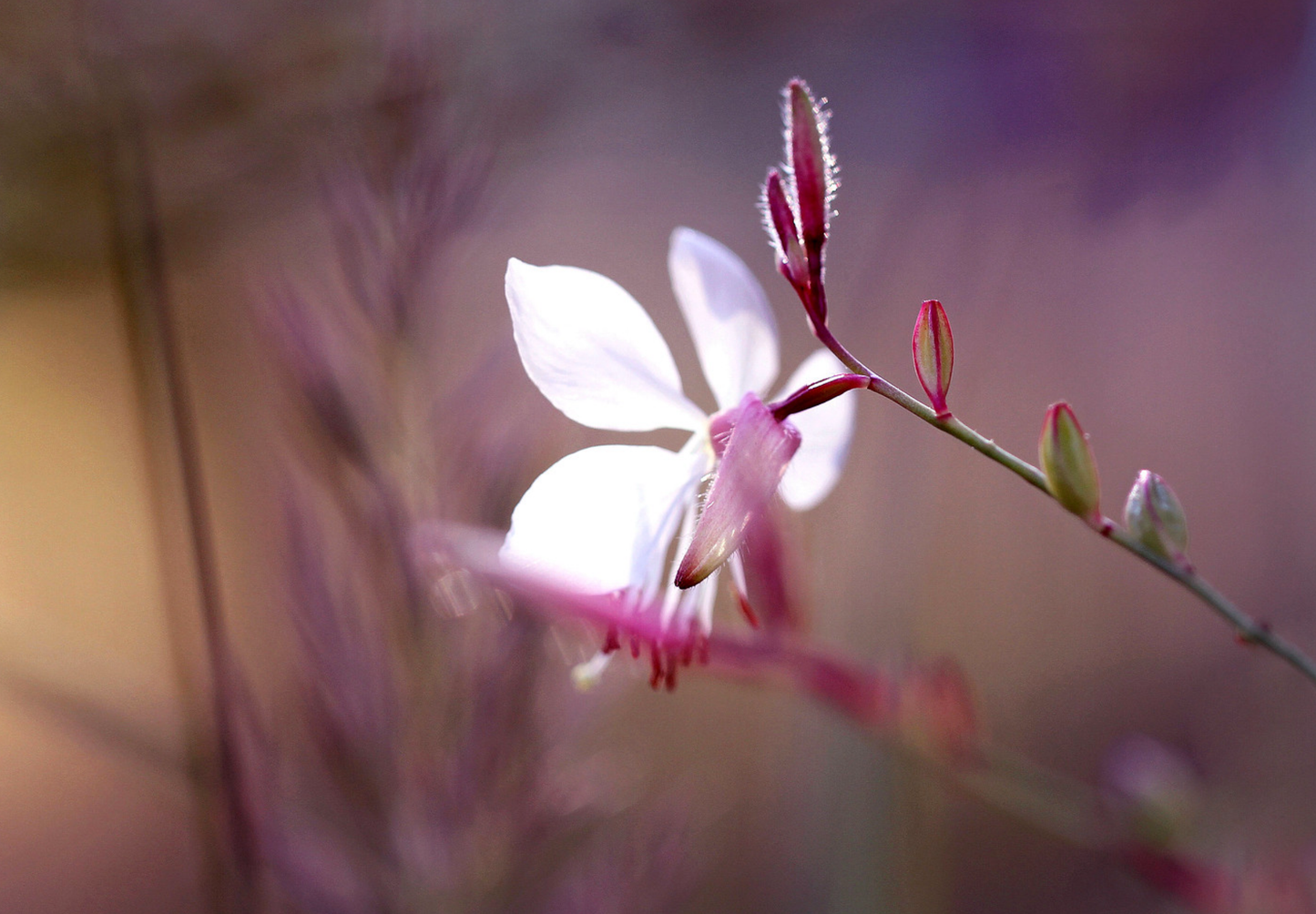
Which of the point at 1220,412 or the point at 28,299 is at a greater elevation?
the point at 28,299

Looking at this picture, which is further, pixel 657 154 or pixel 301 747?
pixel 657 154

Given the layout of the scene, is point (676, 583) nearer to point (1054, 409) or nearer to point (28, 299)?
point (1054, 409)

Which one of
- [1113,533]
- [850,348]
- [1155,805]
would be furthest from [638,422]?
[850,348]

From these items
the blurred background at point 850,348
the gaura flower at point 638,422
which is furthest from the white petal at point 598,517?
the blurred background at point 850,348

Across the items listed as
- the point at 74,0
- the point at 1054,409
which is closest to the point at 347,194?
the point at 74,0

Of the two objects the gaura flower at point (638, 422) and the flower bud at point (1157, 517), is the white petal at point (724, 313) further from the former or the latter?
the flower bud at point (1157, 517)

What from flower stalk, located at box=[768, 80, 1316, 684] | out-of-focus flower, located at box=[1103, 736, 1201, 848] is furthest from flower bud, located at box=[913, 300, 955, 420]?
out-of-focus flower, located at box=[1103, 736, 1201, 848]

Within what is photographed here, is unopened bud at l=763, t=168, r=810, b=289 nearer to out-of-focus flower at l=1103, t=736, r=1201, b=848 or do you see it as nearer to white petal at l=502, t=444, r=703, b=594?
white petal at l=502, t=444, r=703, b=594

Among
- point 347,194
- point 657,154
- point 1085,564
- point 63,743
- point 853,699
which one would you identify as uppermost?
point 657,154
